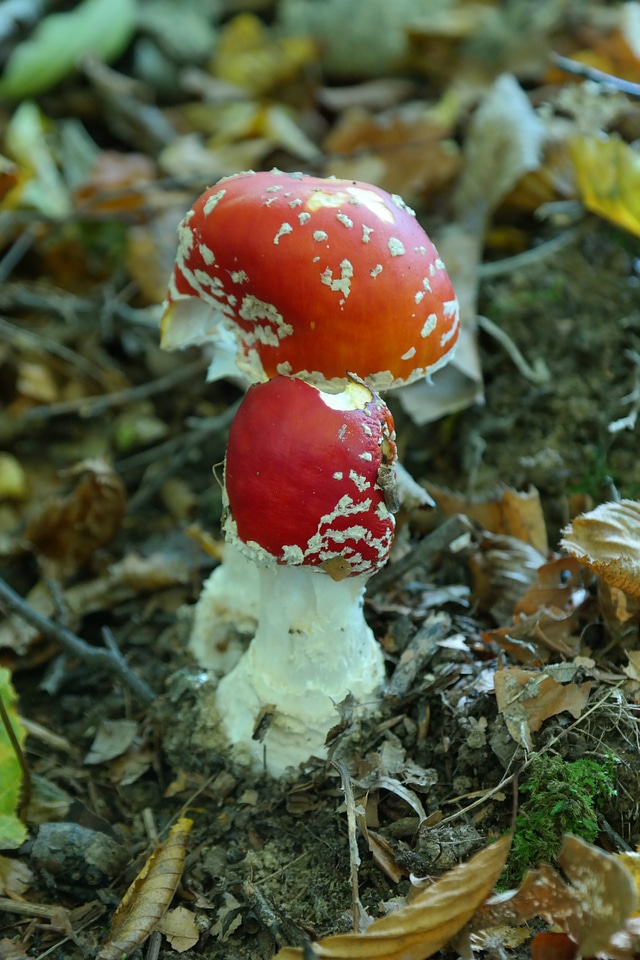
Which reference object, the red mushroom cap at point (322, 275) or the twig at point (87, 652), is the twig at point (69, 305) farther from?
the red mushroom cap at point (322, 275)

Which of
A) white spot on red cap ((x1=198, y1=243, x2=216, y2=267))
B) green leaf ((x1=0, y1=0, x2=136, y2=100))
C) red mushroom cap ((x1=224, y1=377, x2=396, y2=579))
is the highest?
white spot on red cap ((x1=198, y1=243, x2=216, y2=267))

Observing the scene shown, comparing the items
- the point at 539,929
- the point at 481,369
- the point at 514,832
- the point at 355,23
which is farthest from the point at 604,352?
the point at 355,23

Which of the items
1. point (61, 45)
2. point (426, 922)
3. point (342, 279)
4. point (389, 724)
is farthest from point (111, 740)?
point (61, 45)

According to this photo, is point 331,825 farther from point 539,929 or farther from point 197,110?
point 197,110

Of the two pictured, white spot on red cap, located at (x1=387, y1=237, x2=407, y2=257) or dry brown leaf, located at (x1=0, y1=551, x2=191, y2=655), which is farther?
dry brown leaf, located at (x1=0, y1=551, x2=191, y2=655)

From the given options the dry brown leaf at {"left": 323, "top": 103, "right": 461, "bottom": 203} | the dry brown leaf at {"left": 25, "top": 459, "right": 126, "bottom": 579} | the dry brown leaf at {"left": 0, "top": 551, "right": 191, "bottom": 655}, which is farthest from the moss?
the dry brown leaf at {"left": 323, "top": 103, "right": 461, "bottom": 203}

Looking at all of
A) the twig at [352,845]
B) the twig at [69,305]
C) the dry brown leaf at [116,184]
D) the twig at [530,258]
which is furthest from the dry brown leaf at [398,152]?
the twig at [352,845]

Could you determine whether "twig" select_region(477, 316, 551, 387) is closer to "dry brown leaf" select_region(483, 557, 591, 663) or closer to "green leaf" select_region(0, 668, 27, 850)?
"dry brown leaf" select_region(483, 557, 591, 663)

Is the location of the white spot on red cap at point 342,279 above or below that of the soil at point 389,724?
above
